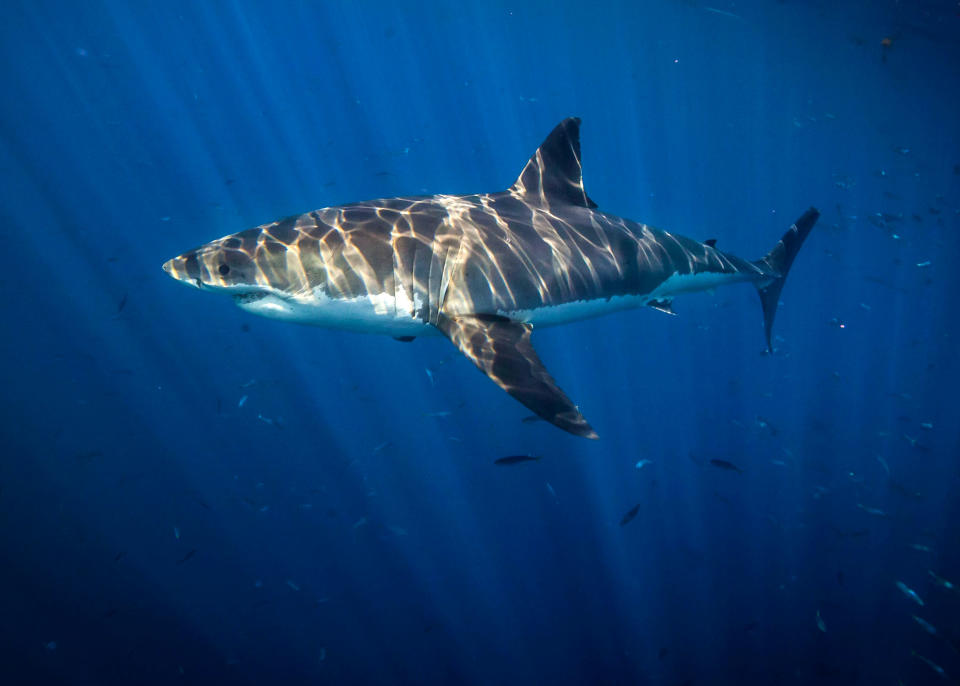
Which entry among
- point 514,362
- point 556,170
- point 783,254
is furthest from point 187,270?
point 783,254

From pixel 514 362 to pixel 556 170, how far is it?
2.88m

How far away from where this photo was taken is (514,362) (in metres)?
3.16

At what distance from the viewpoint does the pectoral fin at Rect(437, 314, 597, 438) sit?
2.80 meters

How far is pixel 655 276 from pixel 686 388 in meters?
12.7

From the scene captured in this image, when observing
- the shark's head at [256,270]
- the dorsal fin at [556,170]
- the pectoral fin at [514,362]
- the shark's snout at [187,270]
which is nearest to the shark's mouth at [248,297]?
the shark's head at [256,270]

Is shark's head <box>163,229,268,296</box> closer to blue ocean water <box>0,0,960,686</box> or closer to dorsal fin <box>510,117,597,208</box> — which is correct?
dorsal fin <box>510,117,597,208</box>

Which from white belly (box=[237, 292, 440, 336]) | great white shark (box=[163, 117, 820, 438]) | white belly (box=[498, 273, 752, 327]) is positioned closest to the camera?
great white shark (box=[163, 117, 820, 438])

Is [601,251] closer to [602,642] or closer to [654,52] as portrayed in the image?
[602,642]

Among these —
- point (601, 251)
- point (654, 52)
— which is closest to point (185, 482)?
point (601, 251)

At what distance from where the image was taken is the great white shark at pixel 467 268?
313cm

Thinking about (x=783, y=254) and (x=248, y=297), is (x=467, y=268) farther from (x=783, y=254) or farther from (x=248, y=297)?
(x=783, y=254)

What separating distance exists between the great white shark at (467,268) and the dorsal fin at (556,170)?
0.4 inches

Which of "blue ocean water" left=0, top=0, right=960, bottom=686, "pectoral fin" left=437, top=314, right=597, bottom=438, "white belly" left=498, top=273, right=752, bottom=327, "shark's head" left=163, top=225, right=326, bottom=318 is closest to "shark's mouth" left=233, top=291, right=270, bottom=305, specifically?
"shark's head" left=163, top=225, right=326, bottom=318

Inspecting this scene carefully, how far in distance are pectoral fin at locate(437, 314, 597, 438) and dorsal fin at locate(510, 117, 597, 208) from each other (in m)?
1.98
